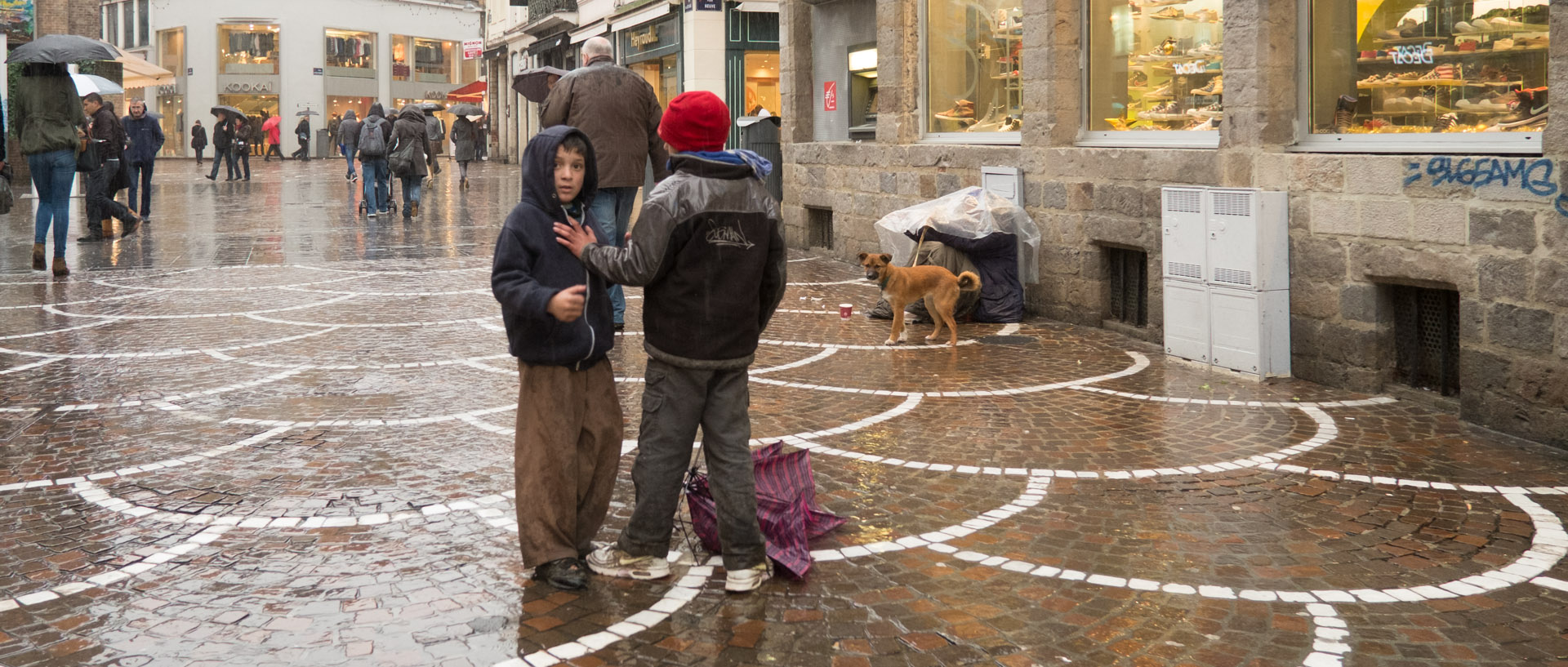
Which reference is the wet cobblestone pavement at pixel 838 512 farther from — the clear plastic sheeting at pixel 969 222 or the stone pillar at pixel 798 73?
the stone pillar at pixel 798 73

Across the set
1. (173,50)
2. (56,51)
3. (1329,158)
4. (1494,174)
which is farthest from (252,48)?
(1494,174)

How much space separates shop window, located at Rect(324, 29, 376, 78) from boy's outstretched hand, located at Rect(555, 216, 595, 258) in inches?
2446

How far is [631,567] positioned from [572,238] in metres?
1.14

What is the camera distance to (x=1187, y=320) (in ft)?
30.5

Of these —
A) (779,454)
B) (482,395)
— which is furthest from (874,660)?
(482,395)

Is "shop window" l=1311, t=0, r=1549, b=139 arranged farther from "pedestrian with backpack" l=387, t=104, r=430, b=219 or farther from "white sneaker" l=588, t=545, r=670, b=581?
"pedestrian with backpack" l=387, t=104, r=430, b=219

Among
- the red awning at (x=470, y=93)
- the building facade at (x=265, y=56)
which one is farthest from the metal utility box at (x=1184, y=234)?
the building facade at (x=265, y=56)

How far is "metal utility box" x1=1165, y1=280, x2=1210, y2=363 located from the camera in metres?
9.12

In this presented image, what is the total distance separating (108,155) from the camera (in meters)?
18.5

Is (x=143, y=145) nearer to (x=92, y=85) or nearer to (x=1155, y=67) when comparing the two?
(x=92, y=85)

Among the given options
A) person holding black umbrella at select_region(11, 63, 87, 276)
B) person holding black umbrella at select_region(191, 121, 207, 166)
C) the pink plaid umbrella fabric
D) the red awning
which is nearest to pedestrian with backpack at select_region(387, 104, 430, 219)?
person holding black umbrella at select_region(11, 63, 87, 276)

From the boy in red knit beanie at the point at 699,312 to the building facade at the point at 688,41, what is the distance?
15.5 metres

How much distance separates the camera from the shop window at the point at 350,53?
6322 centimetres

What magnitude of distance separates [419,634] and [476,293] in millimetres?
8712
